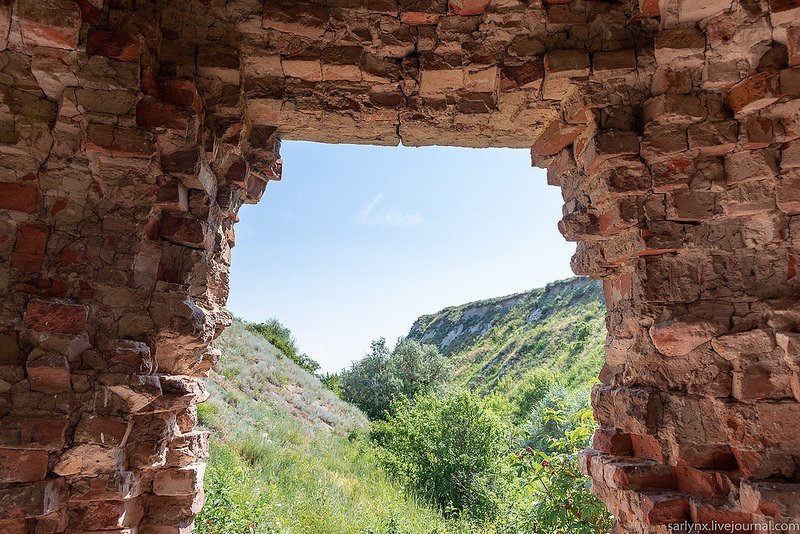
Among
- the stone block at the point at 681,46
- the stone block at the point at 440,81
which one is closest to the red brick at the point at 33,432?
the stone block at the point at 440,81

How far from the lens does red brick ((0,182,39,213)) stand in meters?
1.88

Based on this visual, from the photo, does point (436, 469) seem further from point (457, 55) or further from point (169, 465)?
point (457, 55)

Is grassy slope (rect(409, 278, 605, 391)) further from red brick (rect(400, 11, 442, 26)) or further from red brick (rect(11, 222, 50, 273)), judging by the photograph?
red brick (rect(11, 222, 50, 273))

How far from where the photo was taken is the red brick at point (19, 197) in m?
1.88

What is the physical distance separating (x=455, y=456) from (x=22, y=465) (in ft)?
25.3

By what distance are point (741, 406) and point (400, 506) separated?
5.68m

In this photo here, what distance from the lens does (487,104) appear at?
7.77 feet

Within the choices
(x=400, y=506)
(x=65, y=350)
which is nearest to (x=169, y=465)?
(x=65, y=350)

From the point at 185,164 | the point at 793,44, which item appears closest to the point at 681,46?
the point at 793,44

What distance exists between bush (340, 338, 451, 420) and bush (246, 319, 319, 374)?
154 centimetres

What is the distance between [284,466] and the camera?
7270mm

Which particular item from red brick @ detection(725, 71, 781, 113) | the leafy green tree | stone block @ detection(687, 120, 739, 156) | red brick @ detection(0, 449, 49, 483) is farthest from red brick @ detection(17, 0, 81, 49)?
the leafy green tree

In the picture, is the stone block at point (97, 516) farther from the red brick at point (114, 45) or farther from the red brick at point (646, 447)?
the red brick at point (646, 447)

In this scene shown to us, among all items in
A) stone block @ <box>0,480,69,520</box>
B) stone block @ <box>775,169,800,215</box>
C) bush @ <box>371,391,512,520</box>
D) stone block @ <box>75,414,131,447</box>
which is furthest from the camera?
bush @ <box>371,391,512,520</box>
